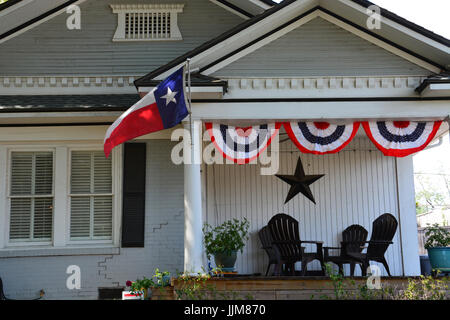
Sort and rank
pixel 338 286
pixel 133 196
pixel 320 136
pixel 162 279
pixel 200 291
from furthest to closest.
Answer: pixel 133 196 < pixel 320 136 < pixel 162 279 < pixel 200 291 < pixel 338 286

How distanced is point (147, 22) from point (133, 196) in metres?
3.48

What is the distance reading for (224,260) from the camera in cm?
933

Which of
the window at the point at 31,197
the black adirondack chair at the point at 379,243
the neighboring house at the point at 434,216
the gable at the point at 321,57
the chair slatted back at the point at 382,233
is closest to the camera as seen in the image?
the gable at the point at 321,57

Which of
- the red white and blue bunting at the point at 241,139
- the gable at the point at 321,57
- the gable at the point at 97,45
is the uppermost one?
the gable at the point at 97,45

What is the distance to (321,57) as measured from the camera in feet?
29.1

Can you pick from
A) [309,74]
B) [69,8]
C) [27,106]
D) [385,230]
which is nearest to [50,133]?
[27,106]

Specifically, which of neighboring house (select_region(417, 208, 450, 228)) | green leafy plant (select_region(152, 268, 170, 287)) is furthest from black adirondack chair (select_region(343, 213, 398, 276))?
neighboring house (select_region(417, 208, 450, 228))

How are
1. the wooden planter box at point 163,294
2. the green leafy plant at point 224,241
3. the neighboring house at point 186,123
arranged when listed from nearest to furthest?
the wooden planter box at point 163,294, the neighboring house at point 186,123, the green leafy plant at point 224,241

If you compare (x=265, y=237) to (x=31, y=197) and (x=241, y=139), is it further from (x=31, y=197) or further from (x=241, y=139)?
(x=31, y=197)

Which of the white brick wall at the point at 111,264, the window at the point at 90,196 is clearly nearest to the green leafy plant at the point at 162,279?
the white brick wall at the point at 111,264

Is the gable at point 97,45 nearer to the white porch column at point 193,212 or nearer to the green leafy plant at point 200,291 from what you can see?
the white porch column at point 193,212

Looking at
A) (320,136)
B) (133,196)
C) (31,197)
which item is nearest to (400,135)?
(320,136)

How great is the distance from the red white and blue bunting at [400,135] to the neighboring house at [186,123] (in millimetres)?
171

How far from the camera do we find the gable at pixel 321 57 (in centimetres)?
877
